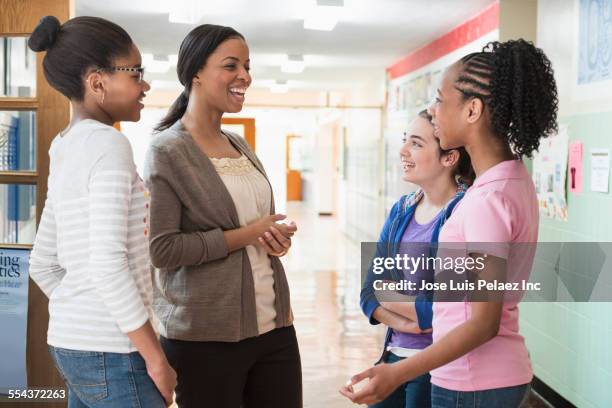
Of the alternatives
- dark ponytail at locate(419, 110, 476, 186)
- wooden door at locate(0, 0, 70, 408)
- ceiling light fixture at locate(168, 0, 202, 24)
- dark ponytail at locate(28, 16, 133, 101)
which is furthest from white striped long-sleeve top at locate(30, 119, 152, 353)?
ceiling light fixture at locate(168, 0, 202, 24)

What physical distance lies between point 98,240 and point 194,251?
36cm

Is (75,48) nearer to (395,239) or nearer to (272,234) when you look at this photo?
(272,234)

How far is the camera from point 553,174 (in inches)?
164

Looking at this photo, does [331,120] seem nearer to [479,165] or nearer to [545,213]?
[545,213]

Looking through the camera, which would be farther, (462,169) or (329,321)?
(329,321)

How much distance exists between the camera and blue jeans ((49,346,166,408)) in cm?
135

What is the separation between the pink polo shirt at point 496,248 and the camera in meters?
1.24

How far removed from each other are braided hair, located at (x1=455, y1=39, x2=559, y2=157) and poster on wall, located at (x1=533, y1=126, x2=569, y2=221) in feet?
8.90

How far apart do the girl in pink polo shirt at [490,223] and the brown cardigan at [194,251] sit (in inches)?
18.8

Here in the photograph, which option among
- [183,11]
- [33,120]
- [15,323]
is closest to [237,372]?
[15,323]

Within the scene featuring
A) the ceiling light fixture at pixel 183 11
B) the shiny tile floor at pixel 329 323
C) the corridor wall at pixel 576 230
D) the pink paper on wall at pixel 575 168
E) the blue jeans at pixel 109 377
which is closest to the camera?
the blue jeans at pixel 109 377

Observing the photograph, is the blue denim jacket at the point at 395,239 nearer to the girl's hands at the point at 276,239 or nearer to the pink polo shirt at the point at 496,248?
the girl's hands at the point at 276,239

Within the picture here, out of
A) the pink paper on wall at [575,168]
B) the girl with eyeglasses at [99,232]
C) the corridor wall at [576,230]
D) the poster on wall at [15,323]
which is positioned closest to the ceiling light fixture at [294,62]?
the corridor wall at [576,230]

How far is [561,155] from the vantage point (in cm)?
405
